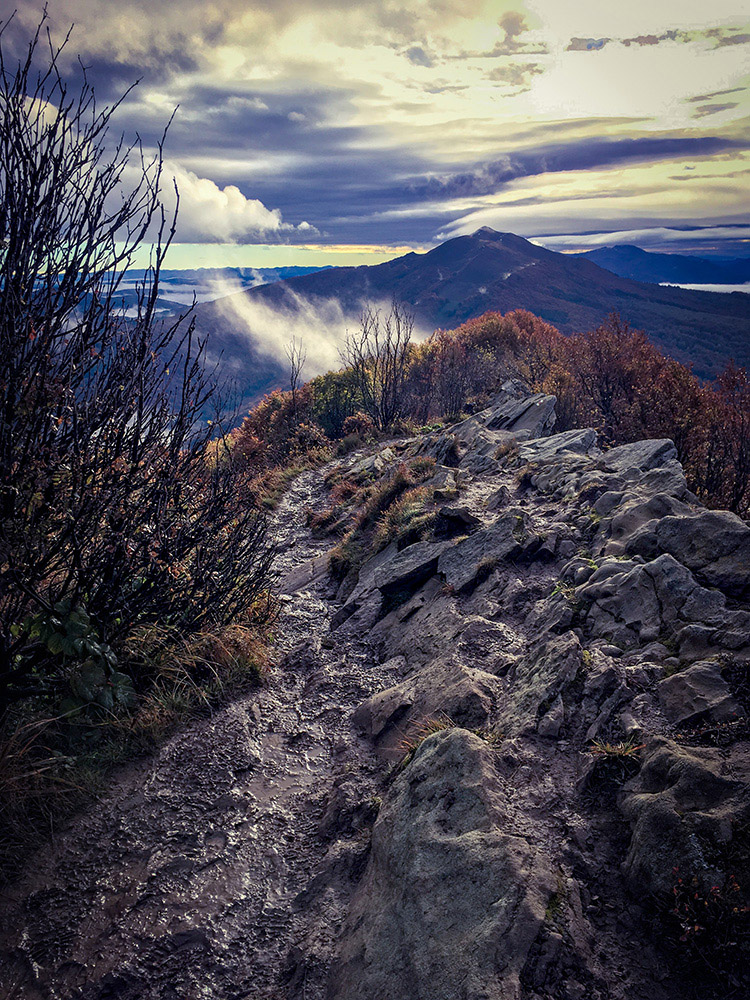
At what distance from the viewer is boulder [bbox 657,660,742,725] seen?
384cm

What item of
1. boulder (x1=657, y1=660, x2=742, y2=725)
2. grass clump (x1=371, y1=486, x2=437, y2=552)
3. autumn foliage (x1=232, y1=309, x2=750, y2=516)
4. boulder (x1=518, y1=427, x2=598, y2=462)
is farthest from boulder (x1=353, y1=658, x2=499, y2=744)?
autumn foliage (x1=232, y1=309, x2=750, y2=516)

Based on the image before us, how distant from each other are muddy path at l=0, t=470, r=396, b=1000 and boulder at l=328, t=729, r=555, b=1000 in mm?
409

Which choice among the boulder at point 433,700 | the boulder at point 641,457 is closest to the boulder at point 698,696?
the boulder at point 433,700

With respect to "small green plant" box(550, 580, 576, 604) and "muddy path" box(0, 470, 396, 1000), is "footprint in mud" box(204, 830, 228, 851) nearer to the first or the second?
"muddy path" box(0, 470, 396, 1000)

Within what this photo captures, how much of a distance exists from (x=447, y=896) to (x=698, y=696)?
89.6 inches

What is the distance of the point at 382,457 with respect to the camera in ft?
56.7

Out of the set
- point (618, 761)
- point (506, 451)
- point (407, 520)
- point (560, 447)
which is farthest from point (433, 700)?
point (506, 451)

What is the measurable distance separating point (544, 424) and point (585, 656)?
10.0m

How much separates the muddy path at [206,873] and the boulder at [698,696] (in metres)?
2.71

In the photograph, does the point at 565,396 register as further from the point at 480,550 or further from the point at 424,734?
the point at 424,734

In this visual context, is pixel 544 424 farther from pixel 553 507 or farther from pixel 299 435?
pixel 299 435

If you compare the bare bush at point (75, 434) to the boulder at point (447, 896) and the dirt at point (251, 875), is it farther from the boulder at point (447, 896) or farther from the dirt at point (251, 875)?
the boulder at point (447, 896)

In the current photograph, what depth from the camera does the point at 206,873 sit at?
4.41 meters

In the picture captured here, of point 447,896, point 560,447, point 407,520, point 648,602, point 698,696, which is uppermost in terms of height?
point 560,447
